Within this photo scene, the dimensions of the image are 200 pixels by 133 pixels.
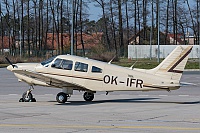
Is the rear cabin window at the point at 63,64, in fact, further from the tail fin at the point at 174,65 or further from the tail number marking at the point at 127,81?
the tail fin at the point at 174,65

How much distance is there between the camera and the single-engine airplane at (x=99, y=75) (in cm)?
1822

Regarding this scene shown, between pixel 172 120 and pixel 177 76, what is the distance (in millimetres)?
4270

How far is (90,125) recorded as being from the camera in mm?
13078

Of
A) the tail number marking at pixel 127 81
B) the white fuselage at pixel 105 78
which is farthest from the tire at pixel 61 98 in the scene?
the tail number marking at pixel 127 81

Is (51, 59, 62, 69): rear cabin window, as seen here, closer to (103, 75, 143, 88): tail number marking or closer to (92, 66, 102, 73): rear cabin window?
(92, 66, 102, 73): rear cabin window

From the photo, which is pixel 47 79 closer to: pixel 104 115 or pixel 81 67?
pixel 81 67

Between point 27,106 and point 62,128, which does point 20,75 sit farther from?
A: point 62,128

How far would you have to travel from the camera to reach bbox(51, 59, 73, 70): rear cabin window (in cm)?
1912

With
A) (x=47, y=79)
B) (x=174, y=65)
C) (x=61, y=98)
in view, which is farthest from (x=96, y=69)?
(x=174, y=65)

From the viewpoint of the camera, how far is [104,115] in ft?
49.8

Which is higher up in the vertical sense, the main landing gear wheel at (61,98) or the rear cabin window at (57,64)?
the rear cabin window at (57,64)

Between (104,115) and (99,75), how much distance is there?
3772mm

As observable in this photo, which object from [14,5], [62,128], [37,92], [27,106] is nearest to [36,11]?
[14,5]

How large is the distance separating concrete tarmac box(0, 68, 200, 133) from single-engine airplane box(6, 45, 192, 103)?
629 millimetres
